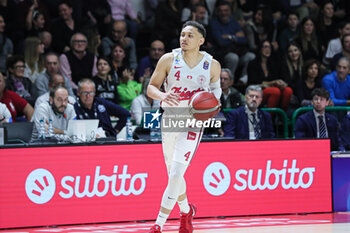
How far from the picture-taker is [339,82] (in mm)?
11797

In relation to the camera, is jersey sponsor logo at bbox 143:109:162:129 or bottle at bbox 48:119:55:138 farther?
jersey sponsor logo at bbox 143:109:162:129

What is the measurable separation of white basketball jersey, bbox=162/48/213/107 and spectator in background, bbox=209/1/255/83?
5.92 m

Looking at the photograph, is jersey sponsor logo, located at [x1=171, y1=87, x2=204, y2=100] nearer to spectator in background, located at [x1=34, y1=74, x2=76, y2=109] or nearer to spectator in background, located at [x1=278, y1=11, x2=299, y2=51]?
spectator in background, located at [x1=34, y1=74, x2=76, y2=109]

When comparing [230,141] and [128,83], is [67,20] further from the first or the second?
[230,141]

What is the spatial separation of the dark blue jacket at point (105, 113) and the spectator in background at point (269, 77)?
3.08 meters

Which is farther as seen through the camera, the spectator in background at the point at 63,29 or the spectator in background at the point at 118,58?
the spectator in background at the point at 63,29

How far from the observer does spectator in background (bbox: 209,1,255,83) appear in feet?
41.4

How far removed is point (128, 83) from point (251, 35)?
140 inches

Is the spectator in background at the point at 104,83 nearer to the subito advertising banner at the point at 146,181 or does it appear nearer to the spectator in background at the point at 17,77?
the spectator in background at the point at 17,77

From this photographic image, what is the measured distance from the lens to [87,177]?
7.84 meters

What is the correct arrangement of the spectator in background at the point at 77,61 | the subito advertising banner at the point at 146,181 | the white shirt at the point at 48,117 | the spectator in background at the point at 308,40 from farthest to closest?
the spectator in background at the point at 308,40 < the spectator in background at the point at 77,61 < the white shirt at the point at 48,117 < the subito advertising banner at the point at 146,181

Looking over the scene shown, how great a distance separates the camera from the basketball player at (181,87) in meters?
6.49

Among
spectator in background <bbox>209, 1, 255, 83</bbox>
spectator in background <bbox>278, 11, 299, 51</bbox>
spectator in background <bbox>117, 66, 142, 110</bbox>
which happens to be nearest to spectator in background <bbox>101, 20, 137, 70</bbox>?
spectator in background <bbox>117, 66, 142, 110</bbox>

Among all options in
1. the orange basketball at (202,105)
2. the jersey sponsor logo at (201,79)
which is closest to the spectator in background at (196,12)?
the jersey sponsor logo at (201,79)
